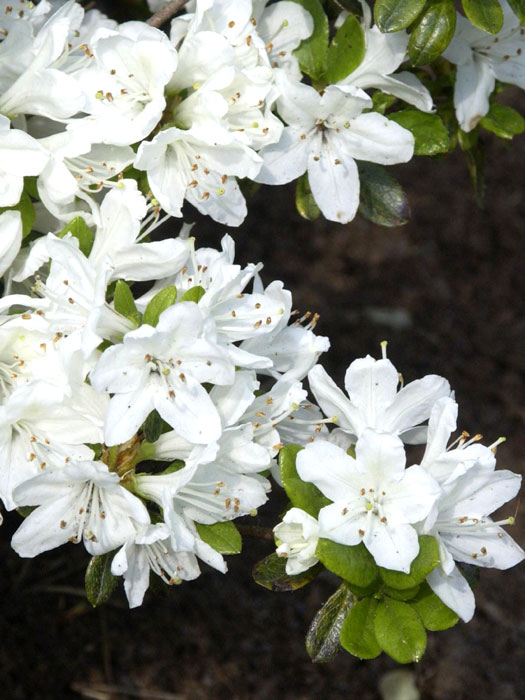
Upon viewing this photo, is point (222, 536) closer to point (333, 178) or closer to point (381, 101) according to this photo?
point (333, 178)

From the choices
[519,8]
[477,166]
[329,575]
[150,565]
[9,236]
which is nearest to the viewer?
[9,236]

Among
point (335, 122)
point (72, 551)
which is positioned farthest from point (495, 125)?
point (72, 551)

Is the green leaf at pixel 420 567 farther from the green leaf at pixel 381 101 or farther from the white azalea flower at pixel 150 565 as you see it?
the green leaf at pixel 381 101

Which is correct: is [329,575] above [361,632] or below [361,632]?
below

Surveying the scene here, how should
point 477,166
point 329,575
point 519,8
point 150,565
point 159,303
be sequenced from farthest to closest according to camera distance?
point 329,575 < point 477,166 < point 519,8 < point 150,565 < point 159,303

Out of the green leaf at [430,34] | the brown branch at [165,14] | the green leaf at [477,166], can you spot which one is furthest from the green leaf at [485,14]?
the brown branch at [165,14]

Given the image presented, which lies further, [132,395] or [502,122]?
[502,122]

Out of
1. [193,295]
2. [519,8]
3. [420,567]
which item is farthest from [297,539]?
[519,8]
